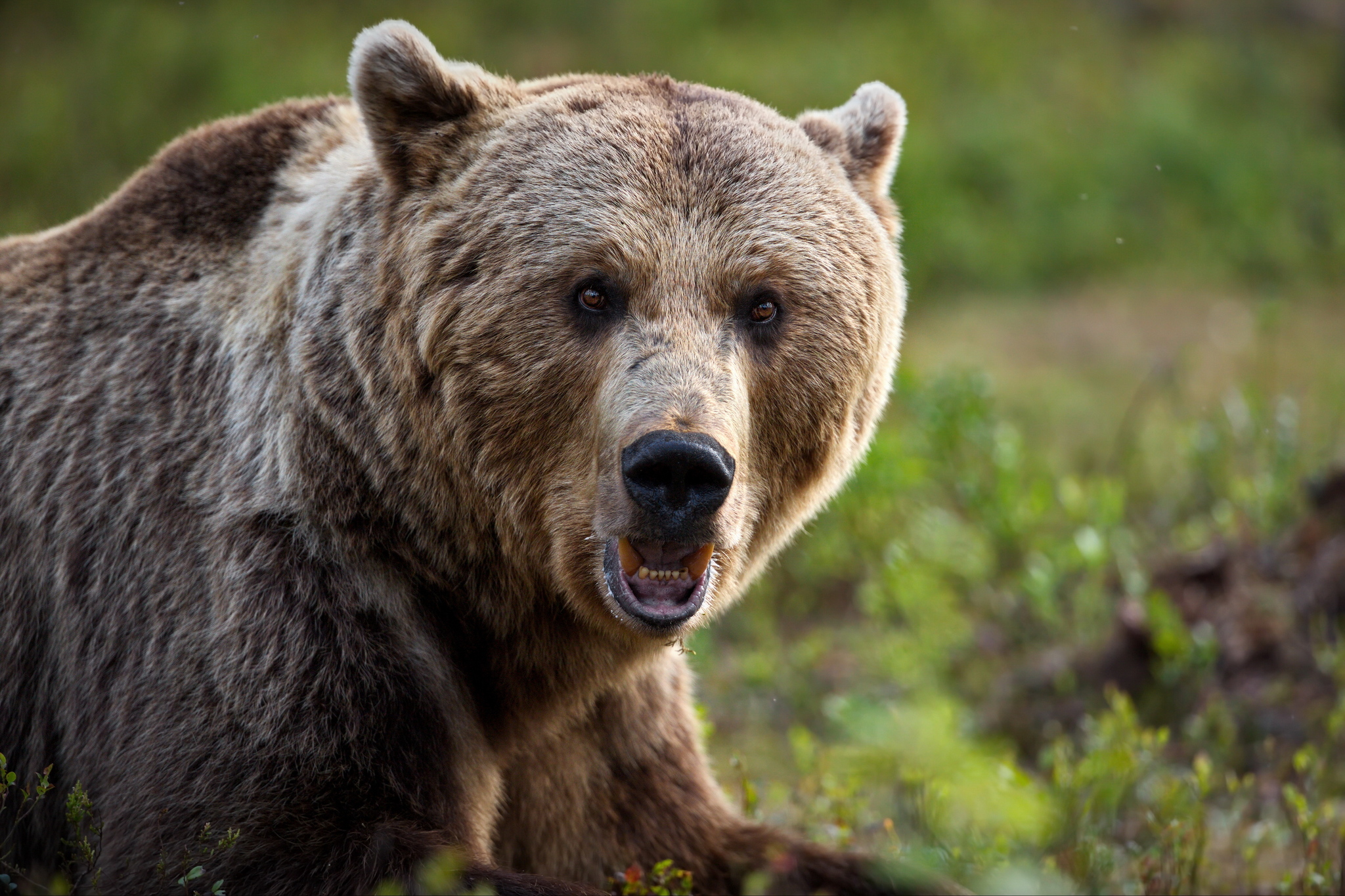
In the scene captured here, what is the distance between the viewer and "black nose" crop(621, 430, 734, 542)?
291cm

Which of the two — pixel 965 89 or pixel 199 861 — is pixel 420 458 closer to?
pixel 199 861

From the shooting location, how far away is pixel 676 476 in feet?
9.64

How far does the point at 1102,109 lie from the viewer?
14.9 metres

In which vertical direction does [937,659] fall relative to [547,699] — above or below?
below

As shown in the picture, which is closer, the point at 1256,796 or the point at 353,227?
the point at 353,227

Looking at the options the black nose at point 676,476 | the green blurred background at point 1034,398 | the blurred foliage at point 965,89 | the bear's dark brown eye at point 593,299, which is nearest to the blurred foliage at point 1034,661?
the green blurred background at point 1034,398

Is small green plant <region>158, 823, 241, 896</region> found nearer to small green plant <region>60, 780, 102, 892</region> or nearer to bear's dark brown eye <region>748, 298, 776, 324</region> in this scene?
small green plant <region>60, 780, 102, 892</region>

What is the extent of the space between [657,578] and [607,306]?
666 millimetres

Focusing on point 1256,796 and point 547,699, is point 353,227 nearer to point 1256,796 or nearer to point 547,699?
point 547,699

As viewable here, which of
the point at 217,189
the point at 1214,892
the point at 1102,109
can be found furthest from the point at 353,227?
the point at 1102,109

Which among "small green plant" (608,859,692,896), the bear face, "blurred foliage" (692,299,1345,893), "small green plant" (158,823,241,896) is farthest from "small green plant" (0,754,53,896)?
"blurred foliage" (692,299,1345,893)

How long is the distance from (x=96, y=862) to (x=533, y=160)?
196cm

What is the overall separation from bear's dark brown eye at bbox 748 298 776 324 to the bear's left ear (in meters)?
0.67

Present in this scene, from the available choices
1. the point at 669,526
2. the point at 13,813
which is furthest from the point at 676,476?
the point at 13,813
